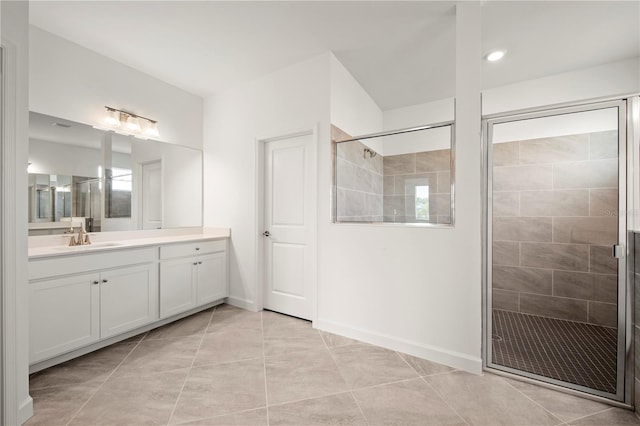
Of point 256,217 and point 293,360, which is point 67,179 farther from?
point 293,360

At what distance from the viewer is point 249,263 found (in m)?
3.13

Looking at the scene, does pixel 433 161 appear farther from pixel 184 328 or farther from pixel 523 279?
pixel 184 328

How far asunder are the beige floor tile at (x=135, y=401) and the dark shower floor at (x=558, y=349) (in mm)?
2252

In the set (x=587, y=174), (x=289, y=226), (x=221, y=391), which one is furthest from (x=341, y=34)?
(x=221, y=391)

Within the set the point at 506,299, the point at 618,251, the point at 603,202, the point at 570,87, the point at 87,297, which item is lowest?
the point at 506,299

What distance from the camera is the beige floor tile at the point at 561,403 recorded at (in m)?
1.49

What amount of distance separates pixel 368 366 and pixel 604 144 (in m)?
2.27

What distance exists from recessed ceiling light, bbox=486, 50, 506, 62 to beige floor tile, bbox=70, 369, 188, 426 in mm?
3775

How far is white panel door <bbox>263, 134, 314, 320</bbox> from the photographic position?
281 centimetres

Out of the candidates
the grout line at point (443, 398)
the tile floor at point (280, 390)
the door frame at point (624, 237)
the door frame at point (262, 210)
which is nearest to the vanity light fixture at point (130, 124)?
the door frame at point (262, 210)

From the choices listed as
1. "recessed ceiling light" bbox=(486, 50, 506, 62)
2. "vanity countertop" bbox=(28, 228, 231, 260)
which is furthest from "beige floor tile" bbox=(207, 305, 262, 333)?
"recessed ceiling light" bbox=(486, 50, 506, 62)

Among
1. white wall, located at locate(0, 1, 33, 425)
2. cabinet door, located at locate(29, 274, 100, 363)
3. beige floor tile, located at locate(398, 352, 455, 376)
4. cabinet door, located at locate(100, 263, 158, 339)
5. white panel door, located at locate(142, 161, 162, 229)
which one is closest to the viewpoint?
white wall, located at locate(0, 1, 33, 425)

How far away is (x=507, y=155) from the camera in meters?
2.82

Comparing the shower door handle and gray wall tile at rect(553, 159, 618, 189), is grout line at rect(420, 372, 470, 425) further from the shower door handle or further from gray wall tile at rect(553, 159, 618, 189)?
gray wall tile at rect(553, 159, 618, 189)
